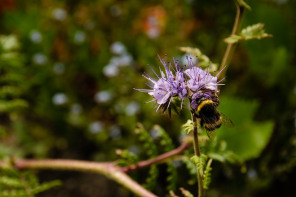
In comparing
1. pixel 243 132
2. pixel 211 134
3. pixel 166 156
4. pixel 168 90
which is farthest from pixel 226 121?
pixel 243 132

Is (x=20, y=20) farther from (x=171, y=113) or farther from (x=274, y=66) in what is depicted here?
(x=171, y=113)

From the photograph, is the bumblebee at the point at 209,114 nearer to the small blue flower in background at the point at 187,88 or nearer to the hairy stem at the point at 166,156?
the small blue flower in background at the point at 187,88

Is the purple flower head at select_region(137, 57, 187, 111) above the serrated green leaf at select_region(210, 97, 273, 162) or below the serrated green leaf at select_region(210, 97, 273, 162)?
below

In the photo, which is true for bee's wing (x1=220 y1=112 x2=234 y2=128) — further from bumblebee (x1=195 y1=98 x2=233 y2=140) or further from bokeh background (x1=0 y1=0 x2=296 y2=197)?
bokeh background (x1=0 y1=0 x2=296 y2=197)

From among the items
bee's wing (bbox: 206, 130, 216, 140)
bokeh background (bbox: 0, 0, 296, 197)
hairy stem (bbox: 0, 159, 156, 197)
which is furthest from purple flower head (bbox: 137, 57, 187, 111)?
bokeh background (bbox: 0, 0, 296, 197)

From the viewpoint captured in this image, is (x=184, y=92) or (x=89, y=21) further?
(x=89, y=21)

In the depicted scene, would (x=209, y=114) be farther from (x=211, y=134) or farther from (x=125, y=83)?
(x=125, y=83)

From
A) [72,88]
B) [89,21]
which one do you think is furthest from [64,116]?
[89,21]
